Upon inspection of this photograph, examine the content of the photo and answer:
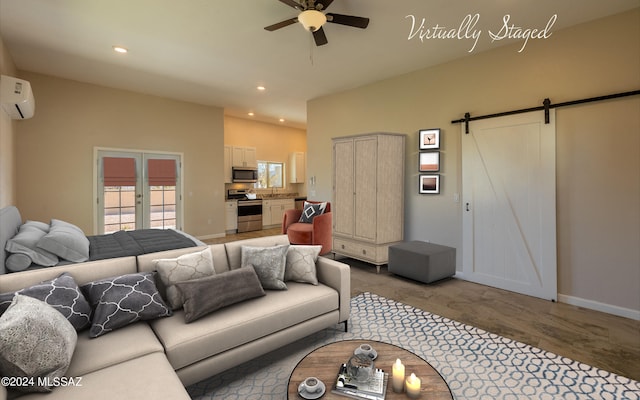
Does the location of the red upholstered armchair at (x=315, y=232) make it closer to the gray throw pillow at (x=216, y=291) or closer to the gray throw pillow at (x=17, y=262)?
the gray throw pillow at (x=216, y=291)

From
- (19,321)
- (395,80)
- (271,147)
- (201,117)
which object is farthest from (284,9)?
(271,147)

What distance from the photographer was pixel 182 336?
182 centimetres

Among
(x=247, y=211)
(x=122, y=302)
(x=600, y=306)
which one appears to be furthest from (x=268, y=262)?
(x=247, y=211)

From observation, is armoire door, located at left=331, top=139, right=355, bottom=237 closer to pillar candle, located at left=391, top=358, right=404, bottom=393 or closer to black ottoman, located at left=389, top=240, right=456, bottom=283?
black ottoman, located at left=389, top=240, right=456, bottom=283

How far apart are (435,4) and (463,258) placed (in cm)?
317

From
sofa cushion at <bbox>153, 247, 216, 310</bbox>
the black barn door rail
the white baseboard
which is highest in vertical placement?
the black barn door rail

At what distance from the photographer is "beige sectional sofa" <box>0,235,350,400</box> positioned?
1.40 metres

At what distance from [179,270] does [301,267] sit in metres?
1.01

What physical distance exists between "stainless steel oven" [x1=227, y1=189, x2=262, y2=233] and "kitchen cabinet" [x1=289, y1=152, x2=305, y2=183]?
5.36 ft

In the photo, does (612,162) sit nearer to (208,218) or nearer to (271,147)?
(208,218)

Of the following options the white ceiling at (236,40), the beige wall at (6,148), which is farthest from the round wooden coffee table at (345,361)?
the beige wall at (6,148)

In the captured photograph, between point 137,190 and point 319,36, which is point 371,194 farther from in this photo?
point 137,190

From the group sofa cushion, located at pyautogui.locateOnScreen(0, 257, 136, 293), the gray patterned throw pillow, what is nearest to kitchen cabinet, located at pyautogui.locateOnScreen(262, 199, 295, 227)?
the gray patterned throw pillow

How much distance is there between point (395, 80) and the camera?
4961mm
